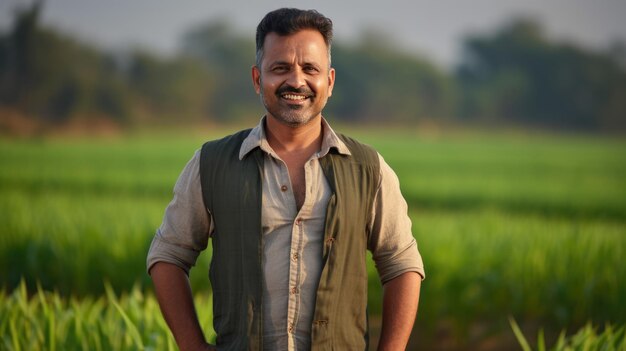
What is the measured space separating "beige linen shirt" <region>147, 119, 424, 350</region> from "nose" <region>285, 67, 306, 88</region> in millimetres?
145

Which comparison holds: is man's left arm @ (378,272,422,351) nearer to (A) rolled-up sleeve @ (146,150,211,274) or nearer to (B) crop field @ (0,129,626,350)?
(A) rolled-up sleeve @ (146,150,211,274)

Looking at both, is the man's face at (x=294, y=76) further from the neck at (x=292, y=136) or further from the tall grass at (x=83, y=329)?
the tall grass at (x=83, y=329)

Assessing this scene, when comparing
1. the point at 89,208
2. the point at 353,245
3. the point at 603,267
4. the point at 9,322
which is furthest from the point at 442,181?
the point at 353,245

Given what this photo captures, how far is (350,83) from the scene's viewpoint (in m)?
39.1

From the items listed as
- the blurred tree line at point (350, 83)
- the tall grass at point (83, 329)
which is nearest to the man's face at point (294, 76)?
the tall grass at point (83, 329)

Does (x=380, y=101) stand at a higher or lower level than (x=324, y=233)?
higher

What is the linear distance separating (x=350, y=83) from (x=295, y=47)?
123 feet

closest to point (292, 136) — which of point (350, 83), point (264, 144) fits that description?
point (264, 144)

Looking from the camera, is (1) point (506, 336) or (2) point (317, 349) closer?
(2) point (317, 349)

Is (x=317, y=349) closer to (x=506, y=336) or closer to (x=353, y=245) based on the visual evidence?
(x=353, y=245)

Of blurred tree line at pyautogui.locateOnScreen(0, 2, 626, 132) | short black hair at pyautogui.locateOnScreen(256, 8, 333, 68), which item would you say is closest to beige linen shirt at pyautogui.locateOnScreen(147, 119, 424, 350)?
short black hair at pyautogui.locateOnScreen(256, 8, 333, 68)

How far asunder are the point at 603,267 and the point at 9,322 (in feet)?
11.4

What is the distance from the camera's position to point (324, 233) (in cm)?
181

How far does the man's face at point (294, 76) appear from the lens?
5.95ft
